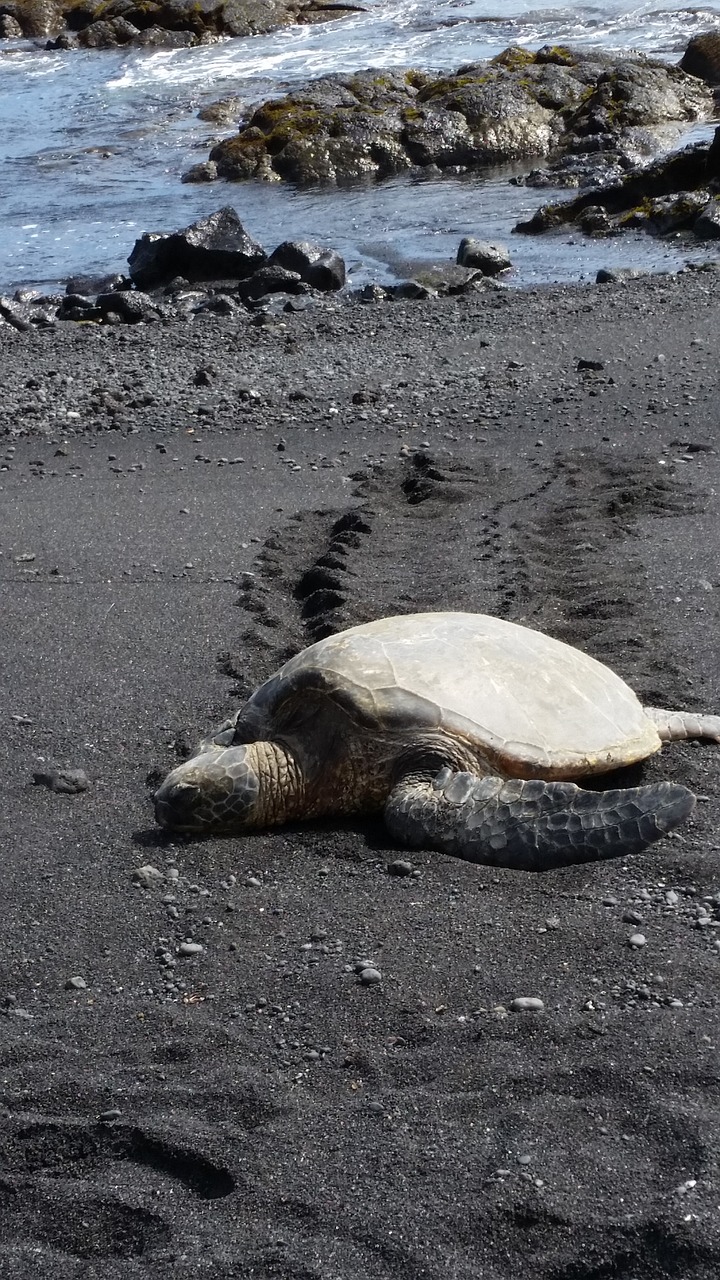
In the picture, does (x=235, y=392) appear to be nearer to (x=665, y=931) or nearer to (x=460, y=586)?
(x=460, y=586)

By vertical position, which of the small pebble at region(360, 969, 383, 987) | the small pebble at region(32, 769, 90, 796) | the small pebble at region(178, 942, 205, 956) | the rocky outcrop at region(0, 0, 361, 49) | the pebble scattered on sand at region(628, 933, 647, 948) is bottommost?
the small pebble at region(32, 769, 90, 796)

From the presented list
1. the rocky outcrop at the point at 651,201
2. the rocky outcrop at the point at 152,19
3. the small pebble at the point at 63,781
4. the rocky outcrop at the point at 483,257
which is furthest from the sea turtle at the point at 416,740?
the rocky outcrop at the point at 152,19

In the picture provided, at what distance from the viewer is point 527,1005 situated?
2.81 metres

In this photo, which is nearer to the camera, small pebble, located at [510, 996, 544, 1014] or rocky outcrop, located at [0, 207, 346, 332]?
small pebble, located at [510, 996, 544, 1014]

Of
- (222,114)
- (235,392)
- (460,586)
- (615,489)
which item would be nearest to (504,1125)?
(460,586)

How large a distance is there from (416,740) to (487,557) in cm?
218

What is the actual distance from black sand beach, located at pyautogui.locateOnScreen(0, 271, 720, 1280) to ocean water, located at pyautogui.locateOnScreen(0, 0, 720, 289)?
641 centimetres

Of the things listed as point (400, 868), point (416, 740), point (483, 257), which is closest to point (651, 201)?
point (483, 257)

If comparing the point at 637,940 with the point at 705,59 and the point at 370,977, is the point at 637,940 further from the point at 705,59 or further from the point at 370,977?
the point at 705,59

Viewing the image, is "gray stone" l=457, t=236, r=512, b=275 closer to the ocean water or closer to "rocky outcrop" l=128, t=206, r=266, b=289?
the ocean water

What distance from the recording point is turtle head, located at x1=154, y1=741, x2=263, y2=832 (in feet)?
12.0

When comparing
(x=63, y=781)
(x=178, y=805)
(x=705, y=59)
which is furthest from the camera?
(x=705, y=59)

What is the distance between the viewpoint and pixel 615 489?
254 inches

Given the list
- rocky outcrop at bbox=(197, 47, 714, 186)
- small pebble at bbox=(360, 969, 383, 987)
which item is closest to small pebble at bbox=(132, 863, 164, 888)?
small pebble at bbox=(360, 969, 383, 987)
